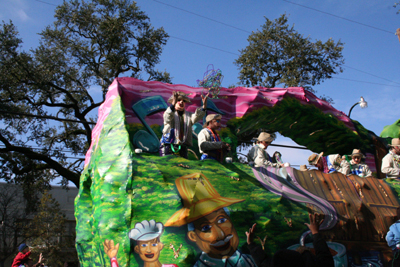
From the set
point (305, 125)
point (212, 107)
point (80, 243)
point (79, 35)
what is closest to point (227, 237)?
point (80, 243)

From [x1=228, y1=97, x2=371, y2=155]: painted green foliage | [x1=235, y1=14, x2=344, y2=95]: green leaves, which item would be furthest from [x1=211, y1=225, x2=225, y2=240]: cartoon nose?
[x1=235, y1=14, x2=344, y2=95]: green leaves

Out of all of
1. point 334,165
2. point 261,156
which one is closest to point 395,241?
point 334,165

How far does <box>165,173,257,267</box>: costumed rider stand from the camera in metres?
4.91

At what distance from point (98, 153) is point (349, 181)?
4.58 metres

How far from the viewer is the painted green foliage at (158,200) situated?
493cm

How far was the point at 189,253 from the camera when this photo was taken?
475cm

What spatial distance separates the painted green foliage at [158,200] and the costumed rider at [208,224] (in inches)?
3.3

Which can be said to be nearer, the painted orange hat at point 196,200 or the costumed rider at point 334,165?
the painted orange hat at point 196,200

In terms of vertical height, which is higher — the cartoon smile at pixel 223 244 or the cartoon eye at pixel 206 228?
the cartoon eye at pixel 206 228

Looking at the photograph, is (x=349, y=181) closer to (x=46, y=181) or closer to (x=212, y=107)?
(x=212, y=107)

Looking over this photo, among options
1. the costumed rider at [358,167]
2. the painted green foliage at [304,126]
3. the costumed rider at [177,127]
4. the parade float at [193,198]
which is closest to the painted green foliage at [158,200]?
the parade float at [193,198]

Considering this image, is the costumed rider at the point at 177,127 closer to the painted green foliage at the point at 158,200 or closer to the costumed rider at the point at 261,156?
the painted green foliage at the point at 158,200

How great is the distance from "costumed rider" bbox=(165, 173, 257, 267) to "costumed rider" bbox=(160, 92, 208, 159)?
2.99ft

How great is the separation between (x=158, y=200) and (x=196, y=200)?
516 millimetres
